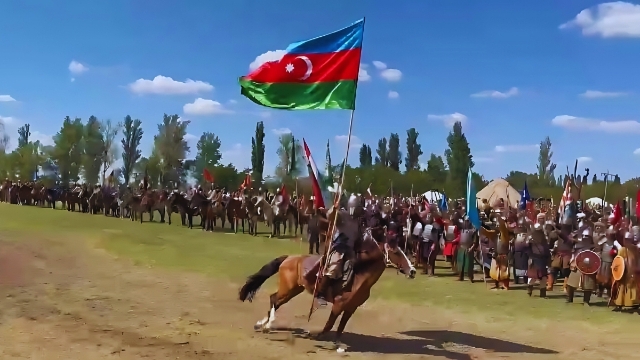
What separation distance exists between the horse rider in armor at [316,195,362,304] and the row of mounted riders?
505 inches

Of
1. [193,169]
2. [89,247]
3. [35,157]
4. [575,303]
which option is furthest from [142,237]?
[35,157]

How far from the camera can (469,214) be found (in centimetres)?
1645

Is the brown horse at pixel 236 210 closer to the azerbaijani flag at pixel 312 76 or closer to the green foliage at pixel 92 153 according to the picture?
the azerbaijani flag at pixel 312 76

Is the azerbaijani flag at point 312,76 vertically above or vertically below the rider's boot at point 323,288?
above

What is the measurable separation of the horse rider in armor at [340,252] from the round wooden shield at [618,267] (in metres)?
7.17

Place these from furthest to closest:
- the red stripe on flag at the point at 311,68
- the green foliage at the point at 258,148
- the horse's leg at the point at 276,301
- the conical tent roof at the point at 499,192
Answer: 1. the green foliage at the point at 258,148
2. the conical tent roof at the point at 499,192
3. the horse's leg at the point at 276,301
4. the red stripe on flag at the point at 311,68

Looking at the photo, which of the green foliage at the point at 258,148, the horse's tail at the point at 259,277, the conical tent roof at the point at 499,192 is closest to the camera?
the horse's tail at the point at 259,277

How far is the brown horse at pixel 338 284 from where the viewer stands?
9703mm

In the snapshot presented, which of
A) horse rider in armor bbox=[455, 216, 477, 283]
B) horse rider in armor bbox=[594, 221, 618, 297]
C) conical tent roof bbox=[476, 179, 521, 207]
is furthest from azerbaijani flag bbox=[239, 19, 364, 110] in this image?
conical tent roof bbox=[476, 179, 521, 207]

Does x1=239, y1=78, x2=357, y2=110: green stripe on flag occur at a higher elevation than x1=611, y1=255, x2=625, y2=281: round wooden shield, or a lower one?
higher

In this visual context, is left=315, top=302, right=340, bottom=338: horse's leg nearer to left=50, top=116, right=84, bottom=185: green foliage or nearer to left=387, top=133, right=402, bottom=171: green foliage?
left=50, top=116, right=84, bottom=185: green foliage

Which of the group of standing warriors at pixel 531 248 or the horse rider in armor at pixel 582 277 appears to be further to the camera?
the horse rider in armor at pixel 582 277

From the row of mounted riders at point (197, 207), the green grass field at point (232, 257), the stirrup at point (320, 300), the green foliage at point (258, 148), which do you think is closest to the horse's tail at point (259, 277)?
the stirrup at point (320, 300)

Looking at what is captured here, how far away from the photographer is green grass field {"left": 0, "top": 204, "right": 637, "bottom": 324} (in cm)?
1377
